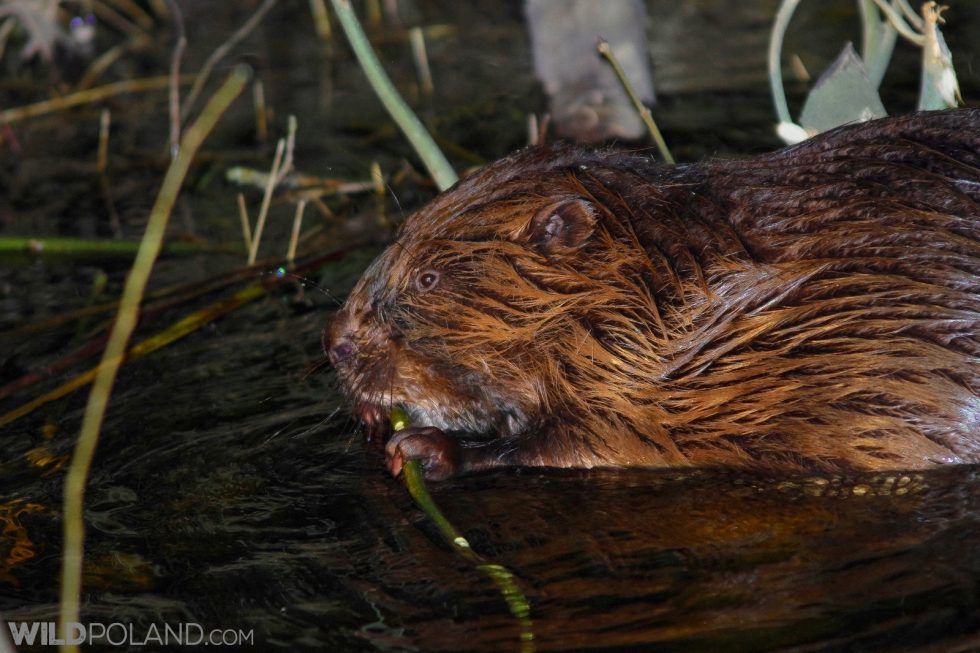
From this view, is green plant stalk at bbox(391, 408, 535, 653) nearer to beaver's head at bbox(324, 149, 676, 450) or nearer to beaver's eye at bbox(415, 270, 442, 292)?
beaver's head at bbox(324, 149, 676, 450)

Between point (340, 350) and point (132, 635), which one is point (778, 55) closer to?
point (340, 350)

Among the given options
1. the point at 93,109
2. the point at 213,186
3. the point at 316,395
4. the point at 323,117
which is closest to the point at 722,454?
the point at 316,395

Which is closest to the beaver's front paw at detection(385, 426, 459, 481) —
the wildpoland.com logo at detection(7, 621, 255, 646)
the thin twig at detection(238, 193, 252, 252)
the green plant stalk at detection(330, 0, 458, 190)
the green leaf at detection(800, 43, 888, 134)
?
the wildpoland.com logo at detection(7, 621, 255, 646)

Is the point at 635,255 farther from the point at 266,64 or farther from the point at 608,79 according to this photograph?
the point at 266,64

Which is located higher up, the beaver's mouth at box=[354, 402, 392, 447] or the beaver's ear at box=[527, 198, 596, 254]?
the beaver's ear at box=[527, 198, 596, 254]

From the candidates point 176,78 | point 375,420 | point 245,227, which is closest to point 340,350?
point 375,420

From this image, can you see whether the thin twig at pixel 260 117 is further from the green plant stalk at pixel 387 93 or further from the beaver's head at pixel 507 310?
the beaver's head at pixel 507 310
